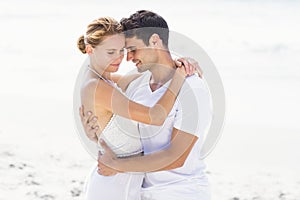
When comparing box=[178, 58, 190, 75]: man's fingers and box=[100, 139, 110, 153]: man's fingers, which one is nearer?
box=[178, 58, 190, 75]: man's fingers

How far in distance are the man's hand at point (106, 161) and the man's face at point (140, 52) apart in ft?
1.27

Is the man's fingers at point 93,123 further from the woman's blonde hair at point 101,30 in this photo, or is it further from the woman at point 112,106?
the woman's blonde hair at point 101,30

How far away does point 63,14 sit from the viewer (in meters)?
14.9

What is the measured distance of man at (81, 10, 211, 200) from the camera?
101 inches

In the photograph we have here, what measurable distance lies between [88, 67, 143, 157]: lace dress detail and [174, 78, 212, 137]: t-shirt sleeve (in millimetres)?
219

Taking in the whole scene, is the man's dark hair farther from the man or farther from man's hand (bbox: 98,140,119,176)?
man's hand (bbox: 98,140,119,176)

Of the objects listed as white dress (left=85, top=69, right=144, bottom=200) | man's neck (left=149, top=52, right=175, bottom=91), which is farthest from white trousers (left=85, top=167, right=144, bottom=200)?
man's neck (left=149, top=52, right=175, bottom=91)

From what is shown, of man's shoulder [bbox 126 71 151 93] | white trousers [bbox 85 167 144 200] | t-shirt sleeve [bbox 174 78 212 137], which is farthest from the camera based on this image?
man's shoulder [bbox 126 71 151 93]

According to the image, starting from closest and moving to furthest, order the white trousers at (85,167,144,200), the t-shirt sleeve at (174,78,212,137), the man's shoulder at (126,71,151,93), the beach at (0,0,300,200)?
the t-shirt sleeve at (174,78,212,137) → the white trousers at (85,167,144,200) → the man's shoulder at (126,71,151,93) → the beach at (0,0,300,200)

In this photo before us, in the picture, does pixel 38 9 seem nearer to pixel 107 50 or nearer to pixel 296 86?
pixel 296 86

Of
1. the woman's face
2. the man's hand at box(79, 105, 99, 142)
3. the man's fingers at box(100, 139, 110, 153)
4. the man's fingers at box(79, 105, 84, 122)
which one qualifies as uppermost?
the woman's face

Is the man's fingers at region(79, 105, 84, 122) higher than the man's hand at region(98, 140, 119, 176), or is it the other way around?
the man's fingers at region(79, 105, 84, 122)

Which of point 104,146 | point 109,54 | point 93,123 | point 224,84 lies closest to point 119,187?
point 104,146

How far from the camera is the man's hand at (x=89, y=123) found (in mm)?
2697
